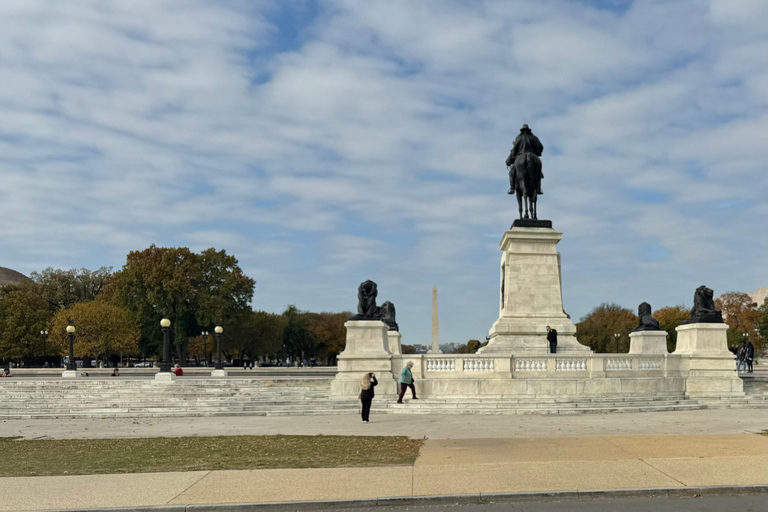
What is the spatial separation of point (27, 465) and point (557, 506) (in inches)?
372

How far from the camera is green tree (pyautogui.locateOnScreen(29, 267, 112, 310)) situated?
282 ft

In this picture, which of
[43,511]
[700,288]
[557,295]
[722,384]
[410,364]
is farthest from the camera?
[557,295]

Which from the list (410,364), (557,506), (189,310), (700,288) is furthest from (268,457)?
(189,310)

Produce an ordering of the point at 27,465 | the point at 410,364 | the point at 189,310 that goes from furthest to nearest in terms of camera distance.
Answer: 1. the point at 189,310
2. the point at 410,364
3. the point at 27,465

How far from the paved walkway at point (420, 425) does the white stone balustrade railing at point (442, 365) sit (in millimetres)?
3565

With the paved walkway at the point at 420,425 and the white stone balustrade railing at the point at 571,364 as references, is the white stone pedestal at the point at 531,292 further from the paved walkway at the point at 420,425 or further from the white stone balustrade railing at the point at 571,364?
the paved walkway at the point at 420,425

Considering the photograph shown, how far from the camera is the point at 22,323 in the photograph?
76062 mm

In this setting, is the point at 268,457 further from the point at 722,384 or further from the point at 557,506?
the point at 722,384

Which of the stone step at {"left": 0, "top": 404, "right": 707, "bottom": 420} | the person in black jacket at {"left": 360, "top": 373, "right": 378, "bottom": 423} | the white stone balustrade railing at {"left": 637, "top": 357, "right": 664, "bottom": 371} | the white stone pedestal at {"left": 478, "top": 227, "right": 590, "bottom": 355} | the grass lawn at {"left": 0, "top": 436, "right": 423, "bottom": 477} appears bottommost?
the stone step at {"left": 0, "top": 404, "right": 707, "bottom": 420}

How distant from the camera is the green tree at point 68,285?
85.9m

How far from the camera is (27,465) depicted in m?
12.5

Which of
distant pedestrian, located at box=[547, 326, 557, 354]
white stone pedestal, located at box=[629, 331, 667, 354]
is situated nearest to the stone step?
distant pedestrian, located at box=[547, 326, 557, 354]

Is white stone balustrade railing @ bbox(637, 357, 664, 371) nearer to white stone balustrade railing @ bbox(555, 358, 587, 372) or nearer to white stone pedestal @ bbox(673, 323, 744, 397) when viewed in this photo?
white stone pedestal @ bbox(673, 323, 744, 397)

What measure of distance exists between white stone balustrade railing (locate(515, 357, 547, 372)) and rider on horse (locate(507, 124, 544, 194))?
1064 centimetres
